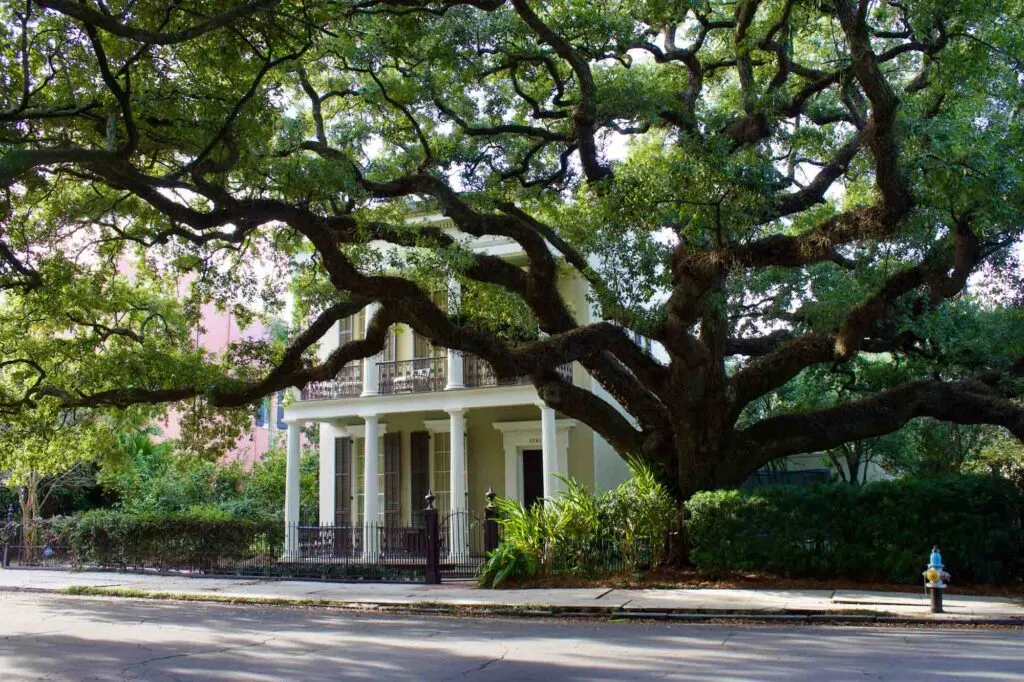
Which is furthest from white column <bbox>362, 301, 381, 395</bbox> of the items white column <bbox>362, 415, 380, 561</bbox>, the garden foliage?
the garden foliage

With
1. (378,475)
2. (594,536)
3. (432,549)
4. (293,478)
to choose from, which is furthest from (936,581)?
(293,478)

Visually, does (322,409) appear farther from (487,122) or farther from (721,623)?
(721,623)

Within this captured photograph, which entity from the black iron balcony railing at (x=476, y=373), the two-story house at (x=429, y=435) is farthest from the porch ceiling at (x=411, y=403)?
the black iron balcony railing at (x=476, y=373)

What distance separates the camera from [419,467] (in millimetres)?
23297

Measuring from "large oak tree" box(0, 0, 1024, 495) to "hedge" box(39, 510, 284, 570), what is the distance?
3950 millimetres

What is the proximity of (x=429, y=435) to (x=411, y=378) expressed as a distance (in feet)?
6.13

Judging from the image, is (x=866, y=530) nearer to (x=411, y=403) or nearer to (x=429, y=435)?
(x=411, y=403)

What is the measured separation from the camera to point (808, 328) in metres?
16.8

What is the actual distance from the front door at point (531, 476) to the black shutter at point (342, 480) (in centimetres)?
488

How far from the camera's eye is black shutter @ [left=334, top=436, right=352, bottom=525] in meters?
23.7

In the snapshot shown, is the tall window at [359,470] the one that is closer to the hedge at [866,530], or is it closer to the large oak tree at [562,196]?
the large oak tree at [562,196]

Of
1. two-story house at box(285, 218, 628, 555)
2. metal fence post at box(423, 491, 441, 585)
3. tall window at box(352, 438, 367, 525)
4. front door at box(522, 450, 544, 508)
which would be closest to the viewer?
metal fence post at box(423, 491, 441, 585)

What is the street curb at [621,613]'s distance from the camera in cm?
1071

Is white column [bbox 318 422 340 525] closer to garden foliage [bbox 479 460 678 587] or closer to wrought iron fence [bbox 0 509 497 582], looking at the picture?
wrought iron fence [bbox 0 509 497 582]
